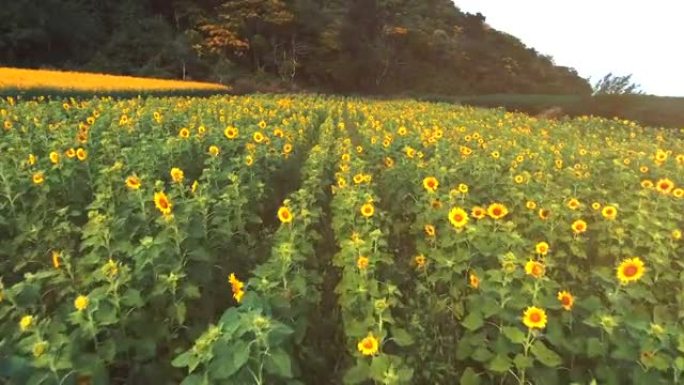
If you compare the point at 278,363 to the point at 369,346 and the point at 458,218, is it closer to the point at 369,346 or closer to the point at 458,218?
the point at 369,346

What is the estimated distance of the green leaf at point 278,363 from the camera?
7.72ft

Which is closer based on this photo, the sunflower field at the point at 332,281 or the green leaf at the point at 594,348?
the sunflower field at the point at 332,281

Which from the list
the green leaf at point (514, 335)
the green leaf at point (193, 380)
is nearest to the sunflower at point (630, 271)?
the green leaf at point (514, 335)

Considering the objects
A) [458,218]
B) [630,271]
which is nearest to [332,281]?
[458,218]

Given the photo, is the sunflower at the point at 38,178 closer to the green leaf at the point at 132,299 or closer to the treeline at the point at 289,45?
the green leaf at the point at 132,299

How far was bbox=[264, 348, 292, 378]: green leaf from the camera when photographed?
235 centimetres

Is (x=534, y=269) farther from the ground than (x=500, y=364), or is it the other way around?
(x=534, y=269)

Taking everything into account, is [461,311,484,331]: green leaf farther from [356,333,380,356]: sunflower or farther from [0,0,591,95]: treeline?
[0,0,591,95]: treeline

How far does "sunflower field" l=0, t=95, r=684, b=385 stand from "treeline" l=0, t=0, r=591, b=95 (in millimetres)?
32665

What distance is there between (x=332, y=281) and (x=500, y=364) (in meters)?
2.28

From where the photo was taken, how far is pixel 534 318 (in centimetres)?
296

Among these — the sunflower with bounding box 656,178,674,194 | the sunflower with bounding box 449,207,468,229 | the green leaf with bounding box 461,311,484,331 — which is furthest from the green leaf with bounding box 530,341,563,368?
the sunflower with bounding box 656,178,674,194

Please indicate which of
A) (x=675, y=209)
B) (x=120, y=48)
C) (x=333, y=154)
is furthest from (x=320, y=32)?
(x=675, y=209)

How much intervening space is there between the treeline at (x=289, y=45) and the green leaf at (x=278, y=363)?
3635cm
